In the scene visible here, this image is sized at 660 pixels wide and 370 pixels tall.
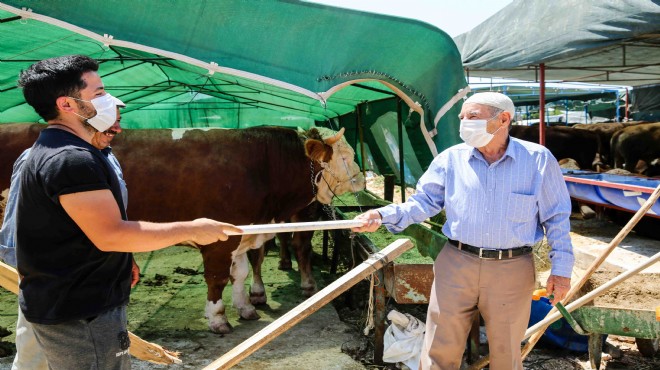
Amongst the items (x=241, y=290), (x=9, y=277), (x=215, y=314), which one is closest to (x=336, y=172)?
(x=241, y=290)

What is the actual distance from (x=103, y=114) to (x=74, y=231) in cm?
46

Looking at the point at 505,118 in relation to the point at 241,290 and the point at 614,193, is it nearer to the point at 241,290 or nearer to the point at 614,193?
the point at 241,290

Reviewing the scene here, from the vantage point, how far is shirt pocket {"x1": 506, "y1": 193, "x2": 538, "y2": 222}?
3.07m

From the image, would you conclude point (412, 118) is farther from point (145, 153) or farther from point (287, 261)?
point (287, 261)

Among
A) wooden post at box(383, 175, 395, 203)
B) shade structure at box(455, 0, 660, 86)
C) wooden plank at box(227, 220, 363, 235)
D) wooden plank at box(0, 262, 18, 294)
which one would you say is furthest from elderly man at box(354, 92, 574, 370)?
wooden post at box(383, 175, 395, 203)

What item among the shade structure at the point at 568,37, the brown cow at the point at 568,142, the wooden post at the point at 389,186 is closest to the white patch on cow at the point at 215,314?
the wooden post at the point at 389,186

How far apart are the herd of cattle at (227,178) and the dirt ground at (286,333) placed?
0.35 metres

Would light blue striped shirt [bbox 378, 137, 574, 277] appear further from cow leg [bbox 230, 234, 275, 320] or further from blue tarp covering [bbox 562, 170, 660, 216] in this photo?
blue tarp covering [bbox 562, 170, 660, 216]

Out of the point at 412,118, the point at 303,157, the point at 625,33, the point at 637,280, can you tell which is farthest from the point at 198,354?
the point at 625,33

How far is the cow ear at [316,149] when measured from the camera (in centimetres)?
585

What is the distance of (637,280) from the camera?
580cm

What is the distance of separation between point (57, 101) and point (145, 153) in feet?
11.5

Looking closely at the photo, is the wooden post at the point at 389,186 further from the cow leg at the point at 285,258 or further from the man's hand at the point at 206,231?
the man's hand at the point at 206,231

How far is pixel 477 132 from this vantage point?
3.14 meters
